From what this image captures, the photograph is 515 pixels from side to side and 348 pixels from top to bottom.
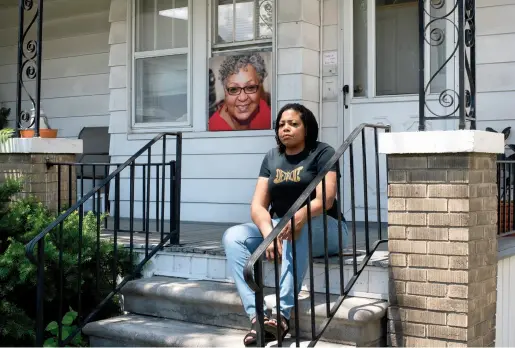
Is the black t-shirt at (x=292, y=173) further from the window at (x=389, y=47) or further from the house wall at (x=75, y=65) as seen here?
the house wall at (x=75, y=65)

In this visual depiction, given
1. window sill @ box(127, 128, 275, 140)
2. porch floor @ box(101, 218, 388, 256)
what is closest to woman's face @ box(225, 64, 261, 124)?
window sill @ box(127, 128, 275, 140)

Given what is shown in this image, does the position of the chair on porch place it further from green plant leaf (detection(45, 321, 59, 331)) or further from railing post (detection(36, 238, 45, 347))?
railing post (detection(36, 238, 45, 347))

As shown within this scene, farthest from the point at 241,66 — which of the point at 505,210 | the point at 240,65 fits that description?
the point at 505,210

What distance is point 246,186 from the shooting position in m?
6.35

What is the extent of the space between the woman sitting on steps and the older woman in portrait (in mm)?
2173

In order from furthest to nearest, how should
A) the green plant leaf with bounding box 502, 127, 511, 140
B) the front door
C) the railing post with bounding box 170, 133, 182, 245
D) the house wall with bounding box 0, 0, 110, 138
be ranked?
the house wall with bounding box 0, 0, 110, 138 → the front door → the green plant leaf with bounding box 502, 127, 511, 140 → the railing post with bounding box 170, 133, 182, 245

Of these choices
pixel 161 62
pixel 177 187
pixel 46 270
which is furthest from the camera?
pixel 161 62

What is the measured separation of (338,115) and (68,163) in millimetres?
2393

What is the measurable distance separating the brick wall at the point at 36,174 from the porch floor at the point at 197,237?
51 cm

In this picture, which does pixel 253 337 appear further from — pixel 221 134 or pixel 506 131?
pixel 221 134

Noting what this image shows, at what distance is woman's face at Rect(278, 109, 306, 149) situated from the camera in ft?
13.0

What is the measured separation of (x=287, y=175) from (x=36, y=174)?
7.39 ft

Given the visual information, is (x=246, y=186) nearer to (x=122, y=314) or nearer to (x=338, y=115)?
(x=338, y=115)

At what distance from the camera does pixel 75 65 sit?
26.1 feet
